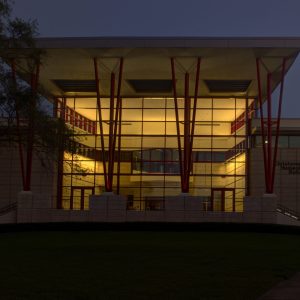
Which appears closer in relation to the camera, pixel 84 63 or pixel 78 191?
pixel 84 63

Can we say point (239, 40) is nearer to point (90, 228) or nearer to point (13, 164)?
point (90, 228)

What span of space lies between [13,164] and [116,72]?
37.3 ft

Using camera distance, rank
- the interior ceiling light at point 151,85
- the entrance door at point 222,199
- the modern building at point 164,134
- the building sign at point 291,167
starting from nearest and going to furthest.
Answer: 1. the modern building at point 164,134
2. the interior ceiling light at point 151,85
3. the building sign at point 291,167
4. the entrance door at point 222,199

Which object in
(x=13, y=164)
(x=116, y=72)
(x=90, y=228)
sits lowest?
(x=90, y=228)

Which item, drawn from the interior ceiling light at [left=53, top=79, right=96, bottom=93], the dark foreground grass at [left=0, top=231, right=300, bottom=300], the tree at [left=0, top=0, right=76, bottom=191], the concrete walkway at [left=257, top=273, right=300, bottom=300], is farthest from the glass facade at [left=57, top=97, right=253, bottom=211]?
the concrete walkway at [left=257, top=273, right=300, bottom=300]

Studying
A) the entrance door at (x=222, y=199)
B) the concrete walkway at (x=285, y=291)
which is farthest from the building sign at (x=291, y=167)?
the concrete walkway at (x=285, y=291)

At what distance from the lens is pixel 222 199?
49.7m

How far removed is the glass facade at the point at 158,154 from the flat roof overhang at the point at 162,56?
189 inches

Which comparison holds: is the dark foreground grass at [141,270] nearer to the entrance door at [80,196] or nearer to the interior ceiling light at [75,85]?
the interior ceiling light at [75,85]

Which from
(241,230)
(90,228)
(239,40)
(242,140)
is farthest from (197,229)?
(242,140)

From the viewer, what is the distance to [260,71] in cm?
4266

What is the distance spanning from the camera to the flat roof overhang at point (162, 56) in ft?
123

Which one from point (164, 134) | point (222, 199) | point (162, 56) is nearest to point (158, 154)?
point (164, 134)

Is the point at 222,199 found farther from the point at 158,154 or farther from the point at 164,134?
the point at 164,134
